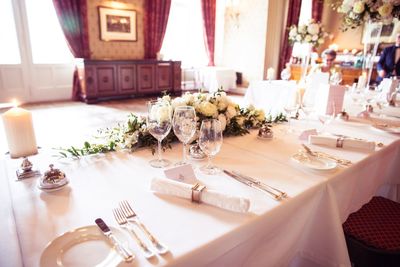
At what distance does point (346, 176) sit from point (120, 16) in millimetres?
6825

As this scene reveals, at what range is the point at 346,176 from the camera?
43.9 inches

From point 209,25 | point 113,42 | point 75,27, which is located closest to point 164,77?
point 113,42

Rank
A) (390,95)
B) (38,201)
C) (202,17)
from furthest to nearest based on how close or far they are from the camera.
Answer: (202,17) < (390,95) < (38,201)

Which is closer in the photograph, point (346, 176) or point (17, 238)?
point (17, 238)

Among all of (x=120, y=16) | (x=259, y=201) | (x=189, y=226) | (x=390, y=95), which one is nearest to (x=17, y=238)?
(x=189, y=226)

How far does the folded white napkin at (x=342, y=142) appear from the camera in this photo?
1.34m

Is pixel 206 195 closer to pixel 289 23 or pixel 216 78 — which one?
pixel 216 78

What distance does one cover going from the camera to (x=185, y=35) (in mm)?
8289

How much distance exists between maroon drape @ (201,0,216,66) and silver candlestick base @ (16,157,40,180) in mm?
8013

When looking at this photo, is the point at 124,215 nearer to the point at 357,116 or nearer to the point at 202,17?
the point at 357,116

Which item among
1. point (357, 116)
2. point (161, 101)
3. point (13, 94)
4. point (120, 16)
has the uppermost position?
point (120, 16)

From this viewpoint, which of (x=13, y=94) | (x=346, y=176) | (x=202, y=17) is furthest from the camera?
(x=202, y=17)

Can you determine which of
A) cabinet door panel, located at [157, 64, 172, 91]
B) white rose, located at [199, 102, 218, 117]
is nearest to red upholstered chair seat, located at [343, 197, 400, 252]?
white rose, located at [199, 102, 218, 117]

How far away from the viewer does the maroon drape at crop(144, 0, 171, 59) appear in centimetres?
710
